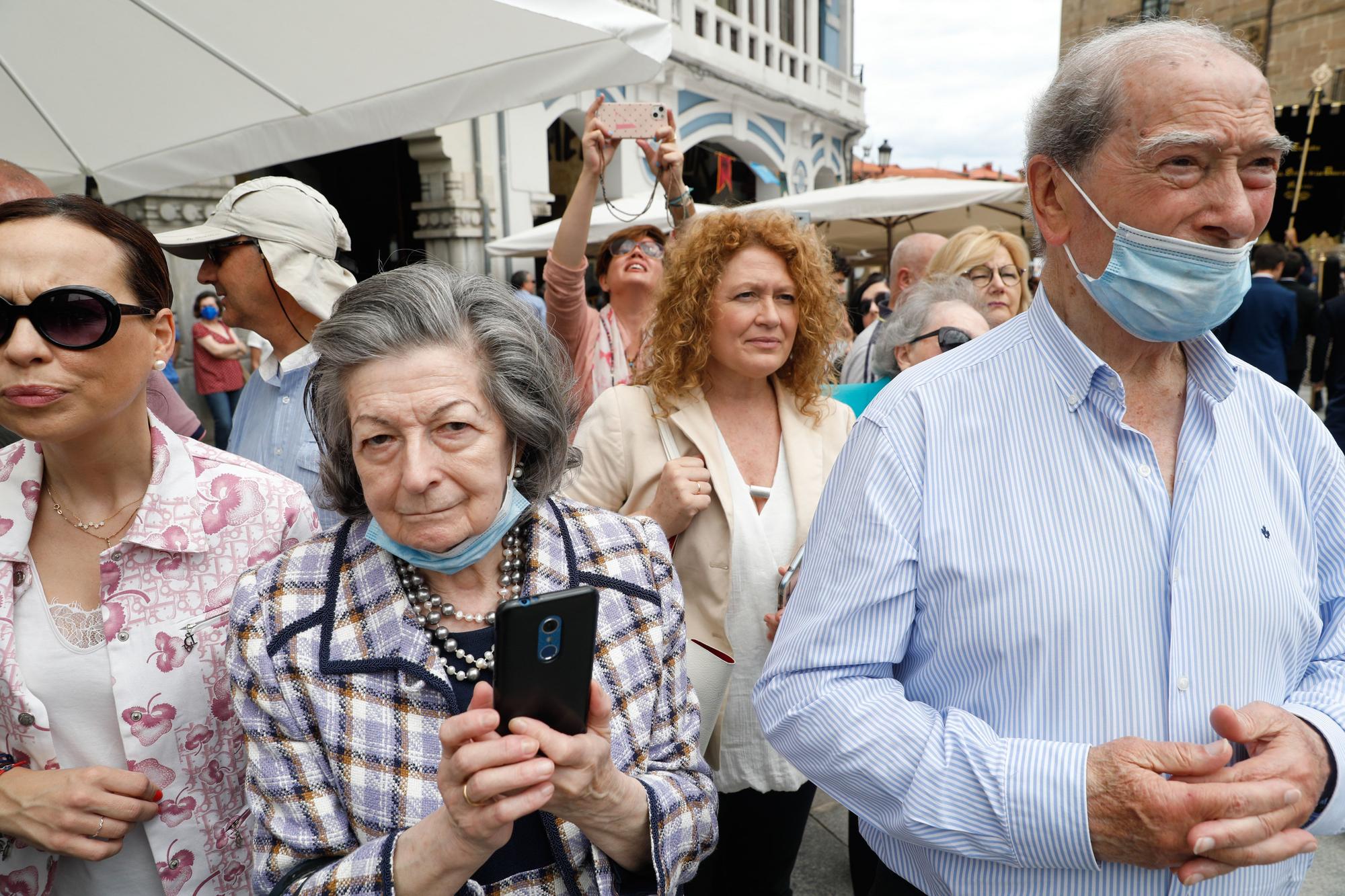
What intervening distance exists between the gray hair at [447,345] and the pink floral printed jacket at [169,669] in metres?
0.28

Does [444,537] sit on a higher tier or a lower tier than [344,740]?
higher

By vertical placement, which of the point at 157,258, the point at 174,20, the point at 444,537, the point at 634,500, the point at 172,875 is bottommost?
the point at 172,875

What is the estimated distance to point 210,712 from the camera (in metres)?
1.61

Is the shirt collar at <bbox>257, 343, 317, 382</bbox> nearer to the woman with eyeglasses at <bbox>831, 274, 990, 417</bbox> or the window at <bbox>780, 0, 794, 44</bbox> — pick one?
the woman with eyeglasses at <bbox>831, 274, 990, 417</bbox>

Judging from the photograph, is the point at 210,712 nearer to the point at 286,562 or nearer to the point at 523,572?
the point at 286,562

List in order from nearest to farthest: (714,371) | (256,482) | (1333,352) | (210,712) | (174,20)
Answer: (210,712) → (256,482) → (714,371) → (174,20) → (1333,352)

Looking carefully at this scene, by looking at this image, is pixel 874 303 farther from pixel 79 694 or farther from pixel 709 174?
pixel 709 174

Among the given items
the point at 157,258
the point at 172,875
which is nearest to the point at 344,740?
the point at 172,875

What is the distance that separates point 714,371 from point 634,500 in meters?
0.47

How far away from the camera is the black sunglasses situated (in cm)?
147

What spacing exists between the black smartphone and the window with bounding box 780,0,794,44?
19038mm

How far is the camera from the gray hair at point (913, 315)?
9.68 feet

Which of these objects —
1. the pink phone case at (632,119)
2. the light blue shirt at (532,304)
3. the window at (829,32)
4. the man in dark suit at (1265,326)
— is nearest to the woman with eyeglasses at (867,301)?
the man in dark suit at (1265,326)

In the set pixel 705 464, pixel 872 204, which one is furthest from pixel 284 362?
pixel 872 204
